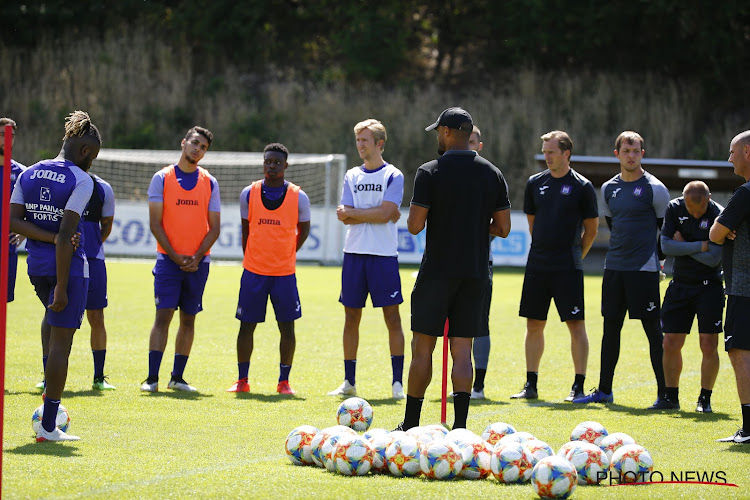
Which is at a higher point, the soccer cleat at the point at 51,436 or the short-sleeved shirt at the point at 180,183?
the short-sleeved shirt at the point at 180,183

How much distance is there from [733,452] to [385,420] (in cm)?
265

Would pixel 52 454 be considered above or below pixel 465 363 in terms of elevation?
below

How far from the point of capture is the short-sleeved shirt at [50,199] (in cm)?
645

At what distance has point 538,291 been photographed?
9.38 m

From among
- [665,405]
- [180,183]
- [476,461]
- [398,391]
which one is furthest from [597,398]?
[180,183]

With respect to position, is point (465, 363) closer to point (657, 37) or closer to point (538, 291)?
point (538, 291)

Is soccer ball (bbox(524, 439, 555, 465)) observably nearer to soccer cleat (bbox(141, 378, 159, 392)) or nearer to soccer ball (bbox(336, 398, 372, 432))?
soccer ball (bbox(336, 398, 372, 432))

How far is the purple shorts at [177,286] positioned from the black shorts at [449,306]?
3.05 m

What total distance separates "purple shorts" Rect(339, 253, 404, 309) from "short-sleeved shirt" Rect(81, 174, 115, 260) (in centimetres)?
233

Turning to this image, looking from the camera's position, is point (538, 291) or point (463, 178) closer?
point (463, 178)

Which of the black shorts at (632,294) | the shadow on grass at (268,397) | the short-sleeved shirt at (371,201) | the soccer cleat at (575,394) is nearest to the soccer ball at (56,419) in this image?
the shadow on grass at (268,397)

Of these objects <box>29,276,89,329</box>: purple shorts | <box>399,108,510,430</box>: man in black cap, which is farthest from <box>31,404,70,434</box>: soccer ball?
<box>399,108,510,430</box>: man in black cap

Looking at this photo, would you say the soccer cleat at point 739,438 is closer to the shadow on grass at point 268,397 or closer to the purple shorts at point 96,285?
the shadow on grass at point 268,397

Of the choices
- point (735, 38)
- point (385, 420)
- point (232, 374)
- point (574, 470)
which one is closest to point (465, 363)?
point (385, 420)
